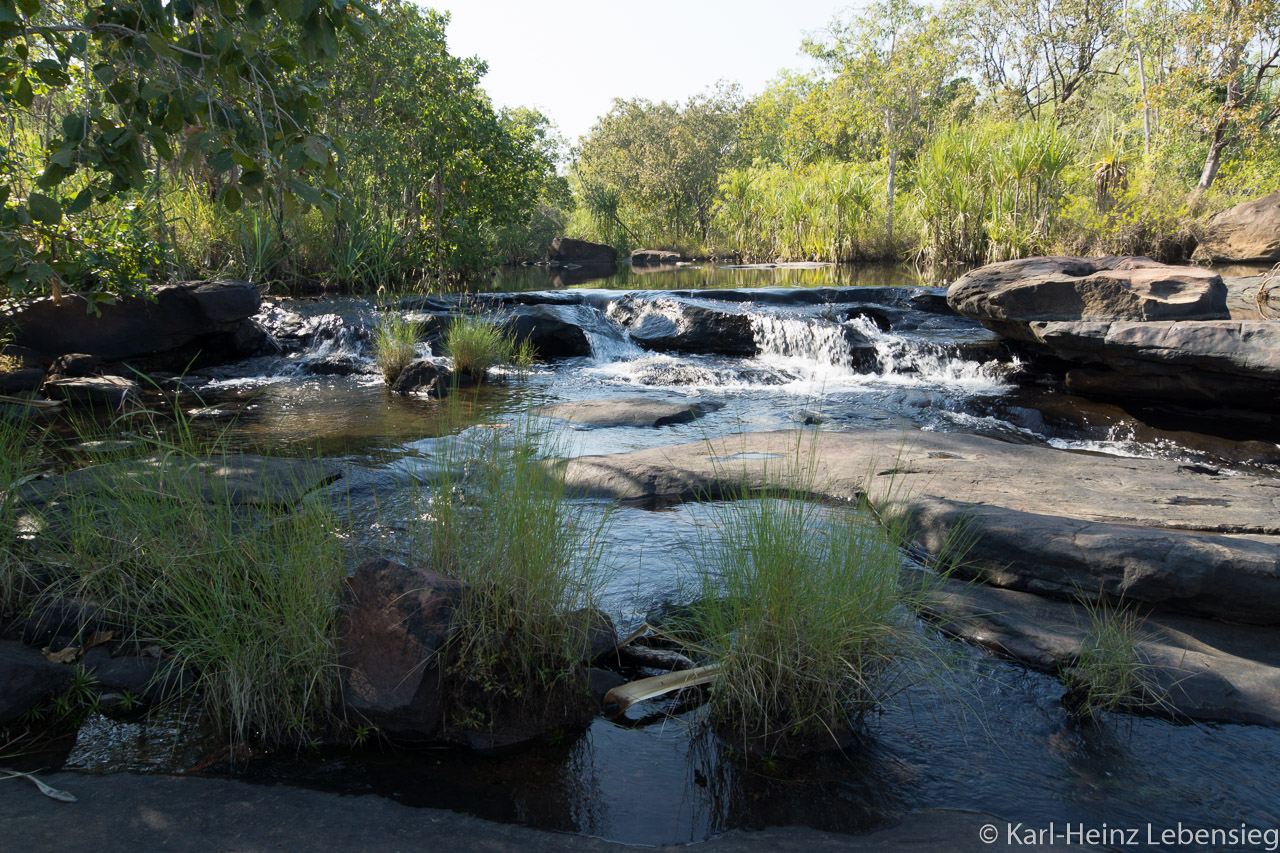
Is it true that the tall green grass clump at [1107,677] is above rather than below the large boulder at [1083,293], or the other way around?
below

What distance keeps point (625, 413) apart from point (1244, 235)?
53.2ft

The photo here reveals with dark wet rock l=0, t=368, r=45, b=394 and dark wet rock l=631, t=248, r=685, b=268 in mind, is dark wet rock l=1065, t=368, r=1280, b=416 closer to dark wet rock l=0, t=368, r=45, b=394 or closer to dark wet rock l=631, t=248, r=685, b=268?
dark wet rock l=0, t=368, r=45, b=394

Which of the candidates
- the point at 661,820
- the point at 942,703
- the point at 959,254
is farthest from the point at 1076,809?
the point at 959,254

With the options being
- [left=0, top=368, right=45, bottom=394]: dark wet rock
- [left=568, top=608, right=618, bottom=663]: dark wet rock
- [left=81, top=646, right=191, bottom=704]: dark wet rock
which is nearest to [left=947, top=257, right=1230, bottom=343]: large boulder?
[left=568, top=608, right=618, bottom=663]: dark wet rock

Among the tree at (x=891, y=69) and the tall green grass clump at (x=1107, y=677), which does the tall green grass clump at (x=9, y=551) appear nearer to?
the tall green grass clump at (x=1107, y=677)

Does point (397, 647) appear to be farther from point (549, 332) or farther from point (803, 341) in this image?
point (803, 341)

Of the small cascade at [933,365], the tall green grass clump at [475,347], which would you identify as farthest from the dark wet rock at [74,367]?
the small cascade at [933,365]

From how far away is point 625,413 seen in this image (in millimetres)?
7824

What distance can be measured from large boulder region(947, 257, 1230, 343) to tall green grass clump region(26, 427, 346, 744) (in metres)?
8.63

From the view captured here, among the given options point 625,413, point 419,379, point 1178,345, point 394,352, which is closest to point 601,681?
point 625,413

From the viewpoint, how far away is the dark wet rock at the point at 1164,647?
2885 millimetres

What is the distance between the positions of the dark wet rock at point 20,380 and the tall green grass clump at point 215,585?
6179 mm

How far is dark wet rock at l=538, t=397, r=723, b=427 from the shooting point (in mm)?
7648

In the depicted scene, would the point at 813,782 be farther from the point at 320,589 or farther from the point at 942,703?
the point at 320,589
